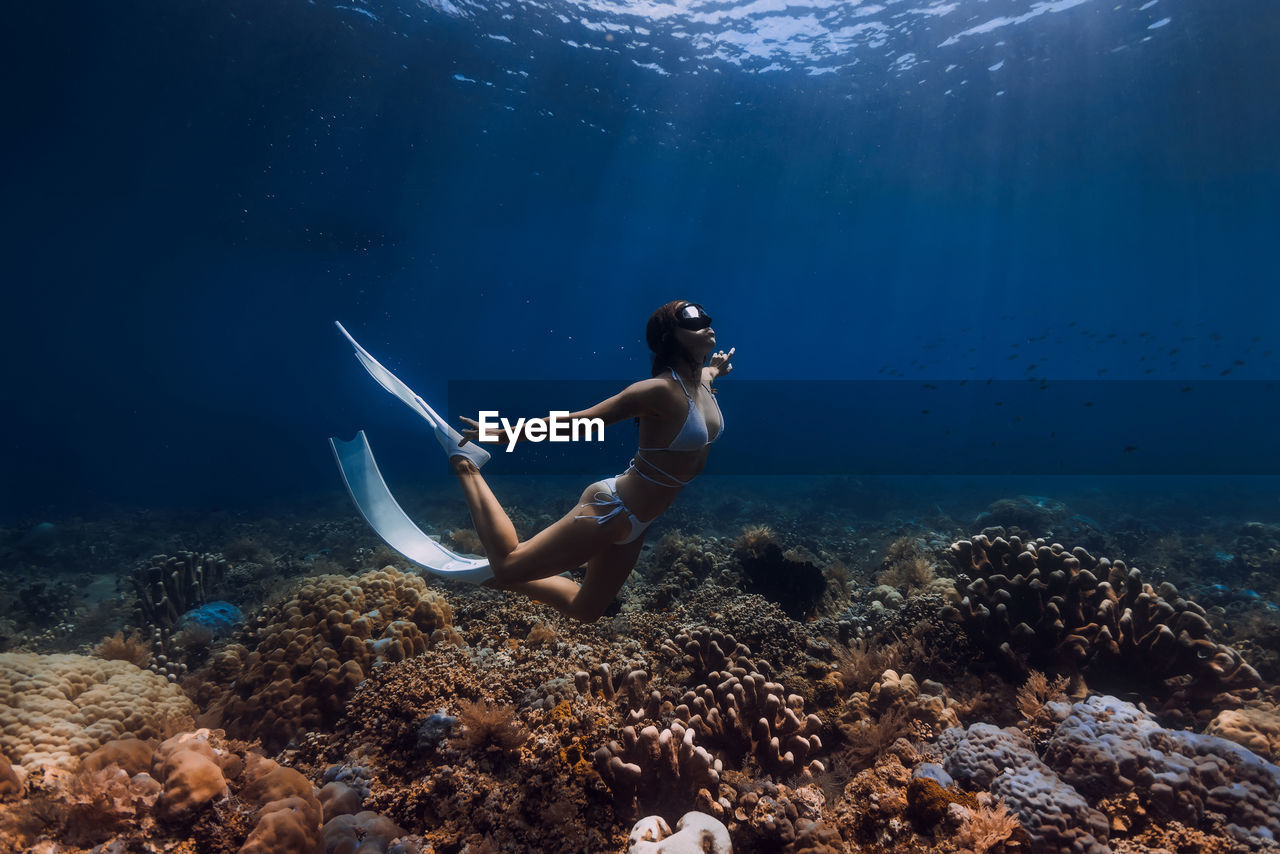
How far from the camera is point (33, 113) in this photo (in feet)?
68.7

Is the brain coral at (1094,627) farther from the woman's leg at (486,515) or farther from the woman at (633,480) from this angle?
the woman's leg at (486,515)

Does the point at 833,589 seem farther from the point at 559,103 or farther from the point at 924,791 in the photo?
the point at 559,103

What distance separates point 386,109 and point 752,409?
7419 cm

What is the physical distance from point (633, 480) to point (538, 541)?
0.86m

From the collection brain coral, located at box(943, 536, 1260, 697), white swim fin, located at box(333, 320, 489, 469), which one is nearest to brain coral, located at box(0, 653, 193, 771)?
white swim fin, located at box(333, 320, 489, 469)

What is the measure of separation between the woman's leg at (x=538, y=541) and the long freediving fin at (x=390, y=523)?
32 centimetres

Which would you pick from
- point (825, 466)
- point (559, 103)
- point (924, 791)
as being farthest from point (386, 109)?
point (825, 466)

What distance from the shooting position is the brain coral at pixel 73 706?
3.60 m

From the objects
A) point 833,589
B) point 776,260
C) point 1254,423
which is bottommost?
point 833,589

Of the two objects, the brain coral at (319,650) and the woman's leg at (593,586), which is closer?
the woman's leg at (593,586)

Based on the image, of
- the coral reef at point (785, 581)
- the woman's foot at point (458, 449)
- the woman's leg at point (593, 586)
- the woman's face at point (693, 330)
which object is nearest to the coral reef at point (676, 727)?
the coral reef at point (785, 581)

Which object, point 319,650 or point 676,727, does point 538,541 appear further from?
point 319,650

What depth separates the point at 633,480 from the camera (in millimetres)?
3762

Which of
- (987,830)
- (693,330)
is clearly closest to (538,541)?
(693,330)
